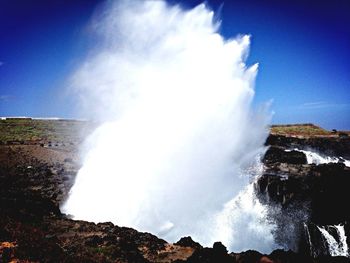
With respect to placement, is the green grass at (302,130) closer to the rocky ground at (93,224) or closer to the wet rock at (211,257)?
the rocky ground at (93,224)

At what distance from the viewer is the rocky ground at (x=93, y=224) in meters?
12.7

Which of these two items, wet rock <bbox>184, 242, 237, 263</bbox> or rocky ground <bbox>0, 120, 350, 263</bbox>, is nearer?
wet rock <bbox>184, 242, 237, 263</bbox>

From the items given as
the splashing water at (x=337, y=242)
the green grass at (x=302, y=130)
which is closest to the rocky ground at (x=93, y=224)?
the splashing water at (x=337, y=242)

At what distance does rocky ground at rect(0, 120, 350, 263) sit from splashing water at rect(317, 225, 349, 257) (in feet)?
4.66

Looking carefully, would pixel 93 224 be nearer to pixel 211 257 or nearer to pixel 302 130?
pixel 211 257

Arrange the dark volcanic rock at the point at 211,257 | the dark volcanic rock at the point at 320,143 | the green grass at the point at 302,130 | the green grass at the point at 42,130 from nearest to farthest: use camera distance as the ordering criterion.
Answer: the dark volcanic rock at the point at 211,257, the dark volcanic rock at the point at 320,143, the green grass at the point at 42,130, the green grass at the point at 302,130

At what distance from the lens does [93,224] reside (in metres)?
17.6

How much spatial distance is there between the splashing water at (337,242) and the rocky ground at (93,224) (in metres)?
1.42

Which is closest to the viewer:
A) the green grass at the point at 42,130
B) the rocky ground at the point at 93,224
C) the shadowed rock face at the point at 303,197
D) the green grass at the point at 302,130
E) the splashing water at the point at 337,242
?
the rocky ground at the point at 93,224

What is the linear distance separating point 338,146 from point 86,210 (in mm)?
43000

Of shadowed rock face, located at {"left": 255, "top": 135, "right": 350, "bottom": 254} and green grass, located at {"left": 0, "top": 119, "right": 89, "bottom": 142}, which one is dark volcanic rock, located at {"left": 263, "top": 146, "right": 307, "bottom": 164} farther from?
green grass, located at {"left": 0, "top": 119, "right": 89, "bottom": 142}

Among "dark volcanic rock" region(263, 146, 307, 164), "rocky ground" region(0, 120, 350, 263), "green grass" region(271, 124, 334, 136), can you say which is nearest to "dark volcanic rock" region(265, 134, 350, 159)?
"green grass" region(271, 124, 334, 136)

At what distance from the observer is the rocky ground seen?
12.7 metres

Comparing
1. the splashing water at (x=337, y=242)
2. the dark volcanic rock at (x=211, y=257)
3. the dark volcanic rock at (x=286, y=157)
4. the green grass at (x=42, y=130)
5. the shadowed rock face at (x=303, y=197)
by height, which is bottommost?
the dark volcanic rock at (x=211, y=257)
